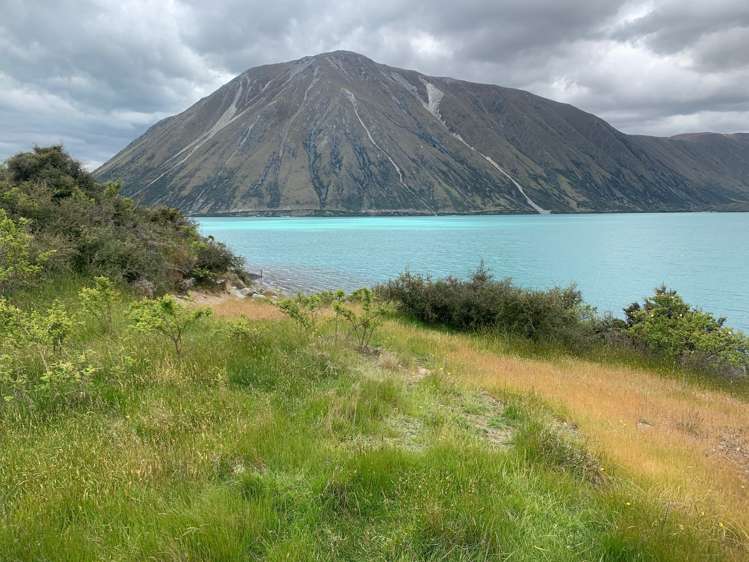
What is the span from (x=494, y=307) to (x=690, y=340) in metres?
6.81

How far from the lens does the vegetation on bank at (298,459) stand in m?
3.59

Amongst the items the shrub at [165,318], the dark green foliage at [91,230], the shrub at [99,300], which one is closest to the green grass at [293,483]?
the shrub at [165,318]

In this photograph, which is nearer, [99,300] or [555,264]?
[99,300]

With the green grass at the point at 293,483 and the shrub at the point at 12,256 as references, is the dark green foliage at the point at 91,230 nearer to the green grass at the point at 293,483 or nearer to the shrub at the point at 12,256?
the shrub at the point at 12,256

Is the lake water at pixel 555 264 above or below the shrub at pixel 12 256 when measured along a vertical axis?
below

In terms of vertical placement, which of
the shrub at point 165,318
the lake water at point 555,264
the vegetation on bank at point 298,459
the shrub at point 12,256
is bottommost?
the lake water at point 555,264

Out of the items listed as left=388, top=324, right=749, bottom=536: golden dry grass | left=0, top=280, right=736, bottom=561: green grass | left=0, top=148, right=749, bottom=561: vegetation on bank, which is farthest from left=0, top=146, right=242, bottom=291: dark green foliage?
left=388, top=324, right=749, bottom=536: golden dry grass

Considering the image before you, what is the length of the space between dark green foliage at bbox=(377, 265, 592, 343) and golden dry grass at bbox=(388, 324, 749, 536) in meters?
2.43

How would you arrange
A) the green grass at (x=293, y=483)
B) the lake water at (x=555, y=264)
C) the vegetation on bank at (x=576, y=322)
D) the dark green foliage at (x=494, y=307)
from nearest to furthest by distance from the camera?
the green grass at (x=293, y=483)
the vegetation on bank at (x=576, y=322)
the dark green foliage at (x=494, y=307)
the lake water at (x=555, y=264)

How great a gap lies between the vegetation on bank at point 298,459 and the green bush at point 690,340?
22.4 ft

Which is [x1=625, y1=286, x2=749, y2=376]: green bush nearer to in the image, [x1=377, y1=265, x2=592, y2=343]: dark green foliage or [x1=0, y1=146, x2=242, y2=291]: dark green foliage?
[x1=377, y1=265, x2=592, y2=343]: dark green foliage

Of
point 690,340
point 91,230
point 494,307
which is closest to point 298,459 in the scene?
point 494,307

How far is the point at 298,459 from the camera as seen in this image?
4699 mm

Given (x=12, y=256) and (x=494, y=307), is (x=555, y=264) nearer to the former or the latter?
(x=494, y=307)
